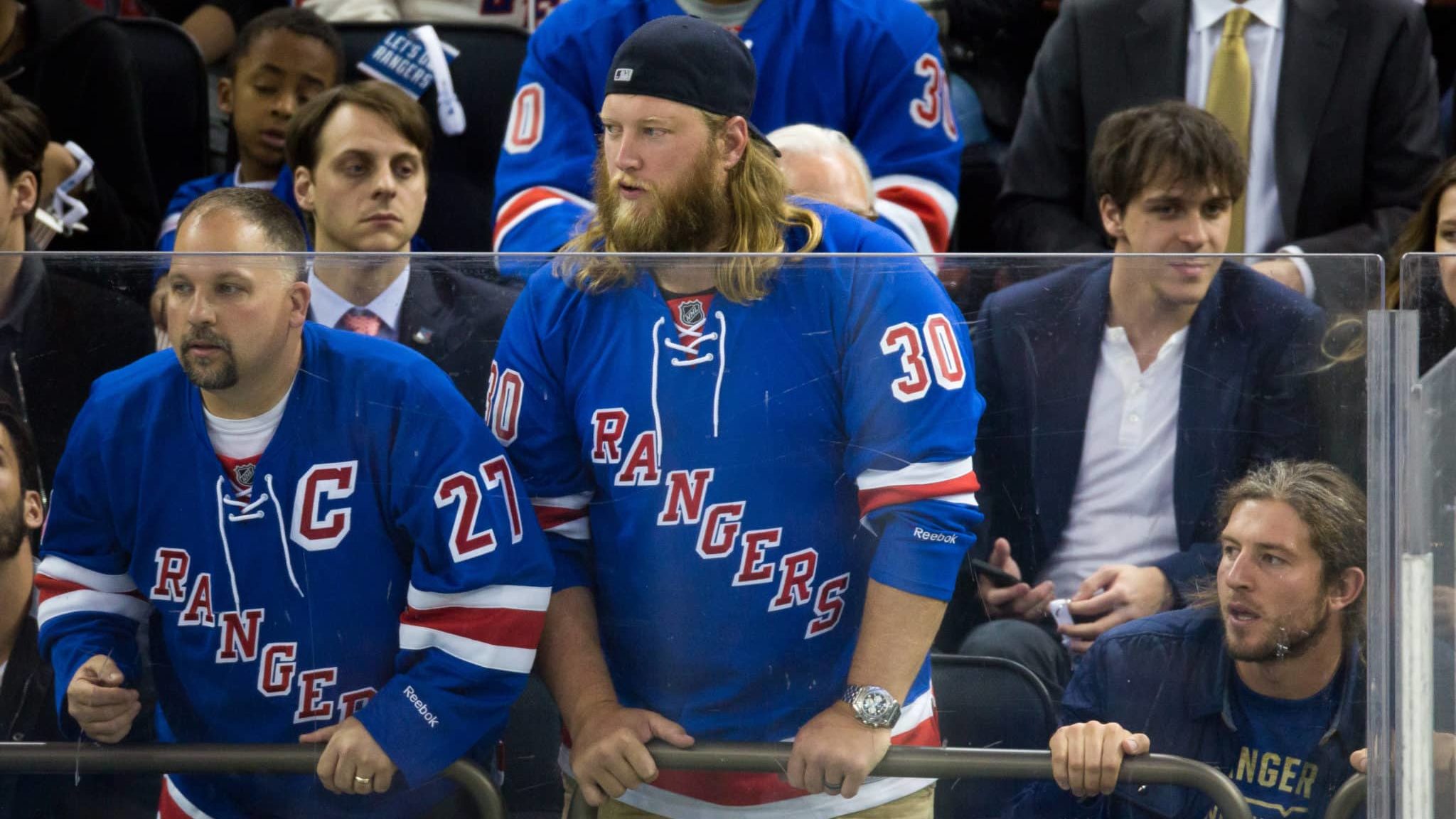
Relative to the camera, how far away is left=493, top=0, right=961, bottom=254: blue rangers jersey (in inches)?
124

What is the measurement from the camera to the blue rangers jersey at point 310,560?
1.77 m

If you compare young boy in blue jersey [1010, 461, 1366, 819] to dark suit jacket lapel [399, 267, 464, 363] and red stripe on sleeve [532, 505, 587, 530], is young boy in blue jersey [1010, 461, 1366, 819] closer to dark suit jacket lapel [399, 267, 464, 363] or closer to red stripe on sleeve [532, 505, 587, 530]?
red stripe on sleeve [532, 505, 587, 530]

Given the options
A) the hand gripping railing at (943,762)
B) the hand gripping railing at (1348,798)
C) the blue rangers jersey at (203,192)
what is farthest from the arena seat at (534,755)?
the blue rangers jersey at (203,192)

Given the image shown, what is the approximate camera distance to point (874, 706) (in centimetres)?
175

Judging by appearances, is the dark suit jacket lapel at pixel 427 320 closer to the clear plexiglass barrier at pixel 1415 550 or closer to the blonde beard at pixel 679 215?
the blonde beard at pixel 679 215

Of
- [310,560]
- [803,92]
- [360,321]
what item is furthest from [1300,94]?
[310,560]

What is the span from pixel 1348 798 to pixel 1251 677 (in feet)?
0.50

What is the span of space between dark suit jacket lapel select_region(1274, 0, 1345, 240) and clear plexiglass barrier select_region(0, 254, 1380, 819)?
5.98ft

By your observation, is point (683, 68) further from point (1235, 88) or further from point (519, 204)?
point (1235, 88)

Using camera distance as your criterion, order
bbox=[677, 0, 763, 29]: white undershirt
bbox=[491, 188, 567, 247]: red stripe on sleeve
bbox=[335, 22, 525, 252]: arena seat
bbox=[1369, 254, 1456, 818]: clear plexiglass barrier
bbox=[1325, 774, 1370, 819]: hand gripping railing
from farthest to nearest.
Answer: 1. bbox=[335, 22, 525, 252]: arena seat
2. bbox=[677, 0, 763, 29]: white undershirt
3. bbox=[491, 188, 567, 247]: red stripe on sleeve
4. bbox=[1325, 774, 1370, 819]: hand gripping railing
5. bbox=[1369, 254, 1456, 818]: clear plexiglass barrier

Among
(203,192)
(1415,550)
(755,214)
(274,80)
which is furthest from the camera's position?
(274,80)

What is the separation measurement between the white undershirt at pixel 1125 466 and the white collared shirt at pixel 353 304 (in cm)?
72

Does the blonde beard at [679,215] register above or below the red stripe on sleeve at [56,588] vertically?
above

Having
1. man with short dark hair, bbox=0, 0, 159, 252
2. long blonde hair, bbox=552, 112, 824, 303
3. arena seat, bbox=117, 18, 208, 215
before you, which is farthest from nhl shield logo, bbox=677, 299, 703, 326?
arena seat, bbox=117, 18, 208, 215
